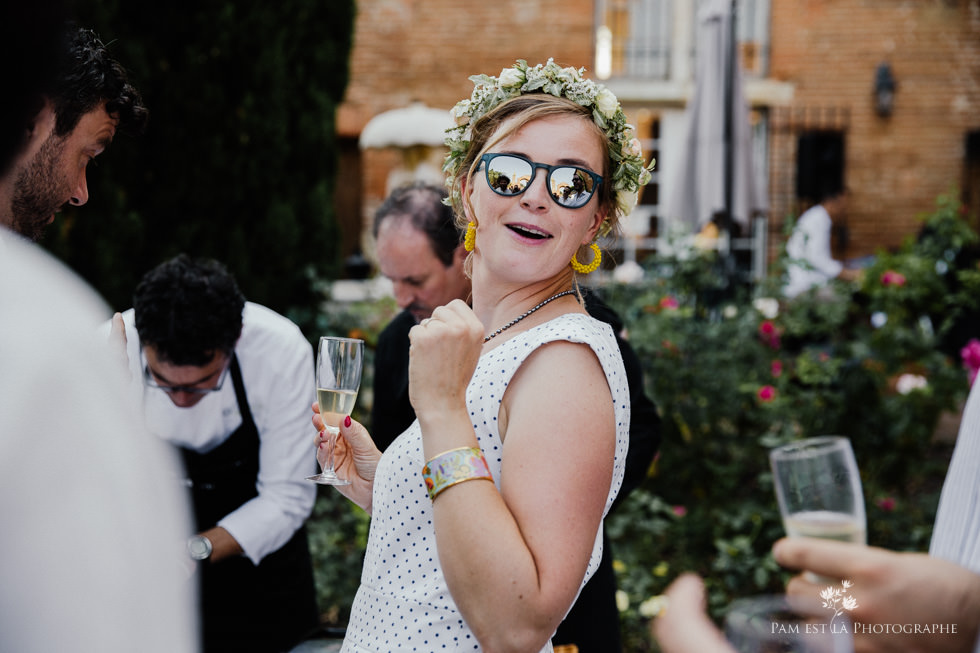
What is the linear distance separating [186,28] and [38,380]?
533cm

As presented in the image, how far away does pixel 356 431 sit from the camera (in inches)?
77.1

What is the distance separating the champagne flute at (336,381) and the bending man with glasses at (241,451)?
80cm

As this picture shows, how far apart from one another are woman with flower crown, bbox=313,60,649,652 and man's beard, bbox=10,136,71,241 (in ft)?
2.25

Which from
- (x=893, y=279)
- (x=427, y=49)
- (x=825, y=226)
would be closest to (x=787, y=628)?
(x=893, y=279)

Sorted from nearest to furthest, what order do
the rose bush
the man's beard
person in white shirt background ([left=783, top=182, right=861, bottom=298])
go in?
the man's beard < the rose bush < person in white shirt background ([left=783, top=182, right=861, bottom=298])

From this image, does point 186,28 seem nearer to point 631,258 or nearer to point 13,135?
point 13,135

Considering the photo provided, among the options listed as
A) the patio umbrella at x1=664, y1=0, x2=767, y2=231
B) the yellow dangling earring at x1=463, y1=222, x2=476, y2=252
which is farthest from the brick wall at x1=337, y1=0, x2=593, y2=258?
the yellow dangling earring at x1=463, y1=222, x2=476, y2=252

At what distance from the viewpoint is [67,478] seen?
0.72 m

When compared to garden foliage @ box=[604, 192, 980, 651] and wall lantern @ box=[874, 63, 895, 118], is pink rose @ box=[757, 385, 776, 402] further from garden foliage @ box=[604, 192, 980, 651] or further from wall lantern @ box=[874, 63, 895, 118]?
wall lantern @ box=[874, 63, 895, 118]

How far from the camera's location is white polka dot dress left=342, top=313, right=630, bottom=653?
152 centimetres

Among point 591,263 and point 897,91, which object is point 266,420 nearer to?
point 591,263

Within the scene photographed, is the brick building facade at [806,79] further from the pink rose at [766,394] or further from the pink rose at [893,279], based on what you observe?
the pink rose at [766,394]

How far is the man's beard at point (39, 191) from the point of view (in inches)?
56.2

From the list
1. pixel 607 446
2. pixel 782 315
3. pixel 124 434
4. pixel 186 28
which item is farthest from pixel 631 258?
pixel 124 434
